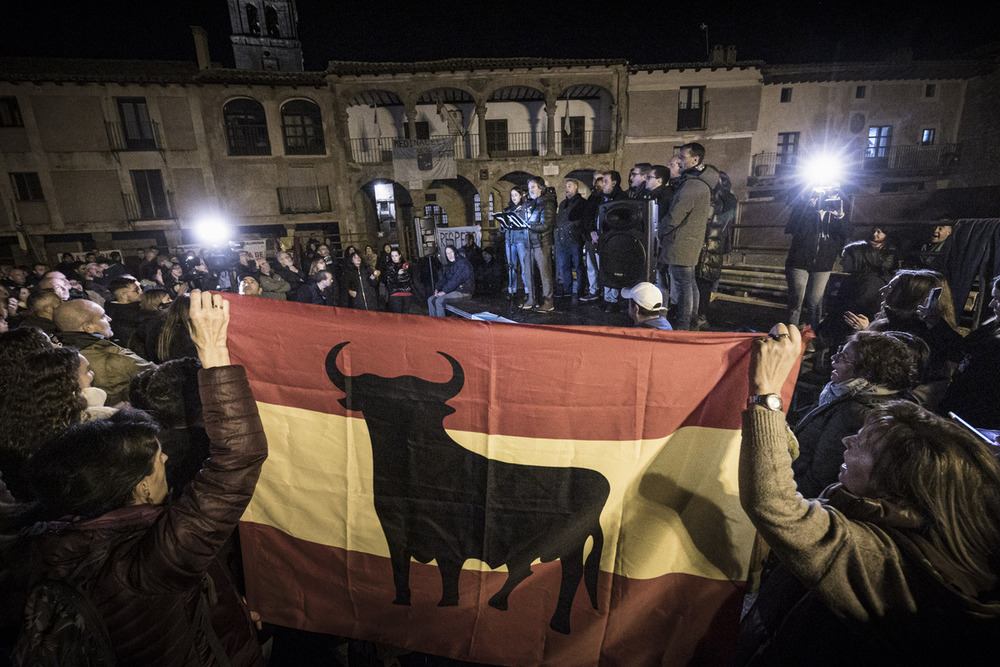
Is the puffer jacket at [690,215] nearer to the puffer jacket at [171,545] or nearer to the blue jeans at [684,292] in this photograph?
the blue jeans at [684,292]

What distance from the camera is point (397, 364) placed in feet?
6.67

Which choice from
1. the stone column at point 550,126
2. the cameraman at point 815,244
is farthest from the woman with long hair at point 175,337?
the stone column at point 550,126

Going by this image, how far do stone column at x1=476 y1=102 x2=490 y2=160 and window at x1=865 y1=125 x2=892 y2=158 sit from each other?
20486 millimetres

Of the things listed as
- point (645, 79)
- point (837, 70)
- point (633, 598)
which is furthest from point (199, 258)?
point (837, 70)

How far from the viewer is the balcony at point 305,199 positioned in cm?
2250

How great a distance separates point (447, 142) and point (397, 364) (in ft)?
54.3

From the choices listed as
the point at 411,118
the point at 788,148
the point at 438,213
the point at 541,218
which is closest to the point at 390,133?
the point at 411,118

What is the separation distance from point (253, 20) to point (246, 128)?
827 cm

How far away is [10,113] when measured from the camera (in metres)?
20.2

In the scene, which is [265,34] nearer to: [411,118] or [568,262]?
[411,118]

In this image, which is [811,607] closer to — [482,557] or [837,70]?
[482,557]

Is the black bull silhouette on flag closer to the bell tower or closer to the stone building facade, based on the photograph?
the stone building facade

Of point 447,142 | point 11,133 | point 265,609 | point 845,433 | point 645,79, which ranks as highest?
point 645,79

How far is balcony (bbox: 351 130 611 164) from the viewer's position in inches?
938
